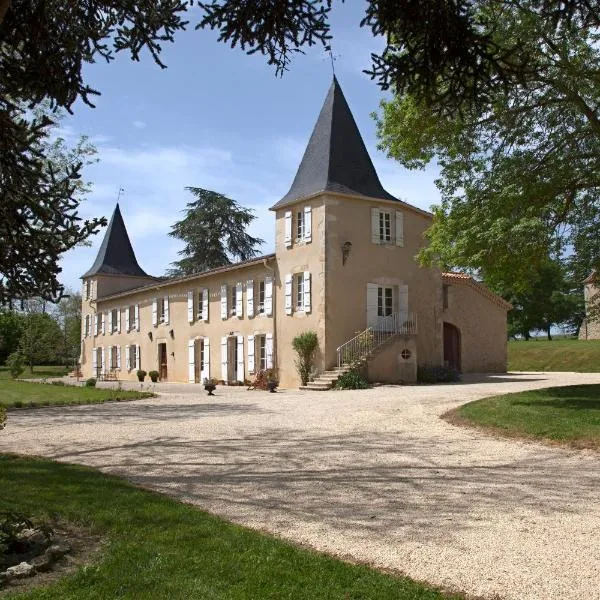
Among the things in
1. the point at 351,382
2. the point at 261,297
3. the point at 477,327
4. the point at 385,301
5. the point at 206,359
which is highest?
the point at 261,297

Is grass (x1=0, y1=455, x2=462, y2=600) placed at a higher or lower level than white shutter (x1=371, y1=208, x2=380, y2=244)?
lower

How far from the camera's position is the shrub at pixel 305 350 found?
2077 cm

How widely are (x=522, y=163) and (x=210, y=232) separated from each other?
28.8m

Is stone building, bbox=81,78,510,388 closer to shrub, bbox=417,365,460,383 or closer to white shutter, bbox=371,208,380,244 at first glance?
white shutter, bbox=371,208,380,244

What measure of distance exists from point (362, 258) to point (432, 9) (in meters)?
16.8

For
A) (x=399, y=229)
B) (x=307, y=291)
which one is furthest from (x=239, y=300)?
(x=399, y=229)

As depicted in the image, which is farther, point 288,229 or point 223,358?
point 223,358

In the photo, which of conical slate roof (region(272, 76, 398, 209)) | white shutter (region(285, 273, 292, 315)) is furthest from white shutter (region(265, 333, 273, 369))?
conical slate roof (region(272, 76, 398, 209))

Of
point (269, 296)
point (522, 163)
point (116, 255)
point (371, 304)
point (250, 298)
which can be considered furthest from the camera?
point (116, 255)

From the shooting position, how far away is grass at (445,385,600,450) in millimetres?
8906

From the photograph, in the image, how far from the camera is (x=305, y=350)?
20859 millimetres

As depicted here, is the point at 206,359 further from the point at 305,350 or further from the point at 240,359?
the point at 305,350

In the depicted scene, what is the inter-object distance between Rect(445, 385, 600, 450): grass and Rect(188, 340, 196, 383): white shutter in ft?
53.2

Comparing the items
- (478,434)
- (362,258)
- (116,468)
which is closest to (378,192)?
(362,258)
